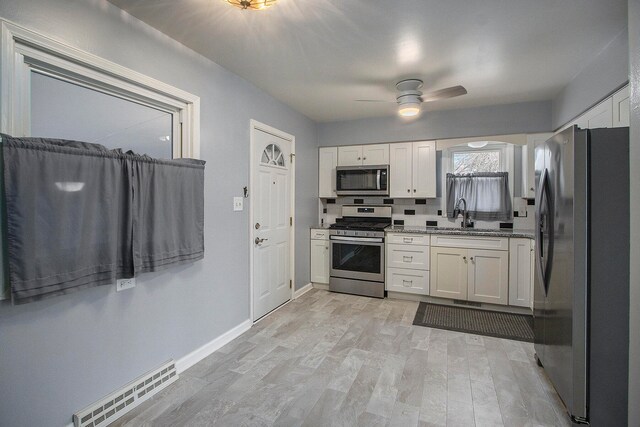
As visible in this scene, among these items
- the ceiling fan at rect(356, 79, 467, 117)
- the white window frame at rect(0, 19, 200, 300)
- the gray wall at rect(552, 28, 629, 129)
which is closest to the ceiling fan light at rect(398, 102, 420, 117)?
the ceiling fan at rect(356, 79, 467, 117)

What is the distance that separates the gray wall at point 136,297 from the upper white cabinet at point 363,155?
142 centimetres

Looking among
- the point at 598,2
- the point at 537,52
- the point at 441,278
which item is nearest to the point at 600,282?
the point at 598,2

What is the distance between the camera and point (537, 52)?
2385 mm

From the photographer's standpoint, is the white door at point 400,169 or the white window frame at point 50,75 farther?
the white door at point 400,169

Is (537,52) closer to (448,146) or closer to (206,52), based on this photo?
(448,146)

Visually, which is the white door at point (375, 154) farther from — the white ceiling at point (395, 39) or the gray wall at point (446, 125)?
the white ceiling at point (395, 39)

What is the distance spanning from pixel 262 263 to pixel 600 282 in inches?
107

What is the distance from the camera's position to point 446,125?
396 centimetres

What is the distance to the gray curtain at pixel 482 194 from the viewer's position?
12.8ft

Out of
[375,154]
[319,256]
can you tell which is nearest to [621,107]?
[375,154]

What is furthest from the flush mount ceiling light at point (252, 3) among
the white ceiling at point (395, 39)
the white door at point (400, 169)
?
the white door at point (400, 169)

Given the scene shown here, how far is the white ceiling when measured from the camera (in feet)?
6.04

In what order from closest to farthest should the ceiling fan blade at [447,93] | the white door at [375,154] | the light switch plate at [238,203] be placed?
the ceiling fan blade at [447,93]
the light switch plate at [238,203]
the white door at [375,154]

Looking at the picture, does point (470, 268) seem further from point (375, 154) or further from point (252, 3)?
point (252, 3)
